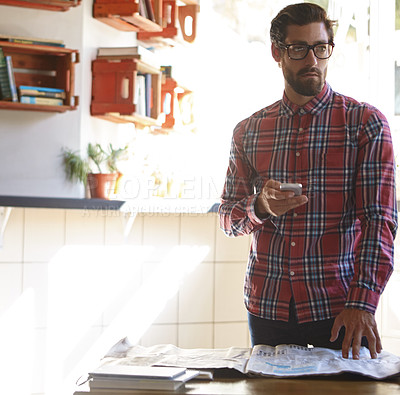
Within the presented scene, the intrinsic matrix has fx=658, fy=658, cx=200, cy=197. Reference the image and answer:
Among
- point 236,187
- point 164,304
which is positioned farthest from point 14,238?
point 236,187

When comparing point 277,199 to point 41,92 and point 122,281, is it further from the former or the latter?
point 122,281

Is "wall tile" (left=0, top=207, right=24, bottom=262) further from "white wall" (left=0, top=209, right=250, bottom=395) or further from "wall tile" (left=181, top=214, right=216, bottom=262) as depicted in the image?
"wall tile" (left=181, top=214, right=216, bottom=262)

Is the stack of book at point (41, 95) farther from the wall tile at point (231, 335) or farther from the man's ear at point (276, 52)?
the man's ear at point (276, 52)

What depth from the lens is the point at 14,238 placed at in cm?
296

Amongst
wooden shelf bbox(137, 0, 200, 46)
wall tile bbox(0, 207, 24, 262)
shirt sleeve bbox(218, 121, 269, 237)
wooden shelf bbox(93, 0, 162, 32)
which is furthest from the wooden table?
wooden shelf bbox(137, 0, 200, 46)

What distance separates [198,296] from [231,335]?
0.27 m

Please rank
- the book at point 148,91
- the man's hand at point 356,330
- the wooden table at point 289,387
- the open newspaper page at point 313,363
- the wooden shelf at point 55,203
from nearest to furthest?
the wooden table at point 289,387 → the open newspaper page at point 313,363 → the man's hand at point 356,330 → the wooden shelf at point 55,203 → the book at point 148,91

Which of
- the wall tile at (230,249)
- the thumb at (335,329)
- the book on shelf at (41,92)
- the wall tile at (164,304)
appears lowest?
the wall tile at (164,304)

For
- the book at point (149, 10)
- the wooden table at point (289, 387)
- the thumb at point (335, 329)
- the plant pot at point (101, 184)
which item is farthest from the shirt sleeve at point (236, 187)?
the book at point (149, 10)

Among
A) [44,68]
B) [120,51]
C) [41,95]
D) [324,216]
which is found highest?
[120,51]

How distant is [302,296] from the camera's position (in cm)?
154

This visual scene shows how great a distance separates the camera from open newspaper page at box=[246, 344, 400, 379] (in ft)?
4.00

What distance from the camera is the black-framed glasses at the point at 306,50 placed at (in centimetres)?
158

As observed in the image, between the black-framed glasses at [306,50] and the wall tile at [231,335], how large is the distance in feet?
6.57
